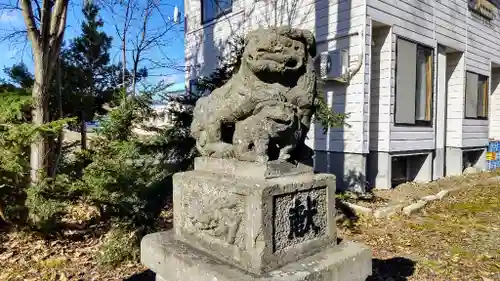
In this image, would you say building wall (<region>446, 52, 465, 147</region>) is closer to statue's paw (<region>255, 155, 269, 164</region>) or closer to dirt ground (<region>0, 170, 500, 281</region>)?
dirt ground (<region>0, 170, 500, 281</region>)

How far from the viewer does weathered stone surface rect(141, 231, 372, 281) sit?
1822mm

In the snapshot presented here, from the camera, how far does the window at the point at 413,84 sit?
293 inches

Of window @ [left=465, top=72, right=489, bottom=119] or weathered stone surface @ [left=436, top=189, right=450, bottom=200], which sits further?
window @ [left=465, top=72, right=489, bottom=119]

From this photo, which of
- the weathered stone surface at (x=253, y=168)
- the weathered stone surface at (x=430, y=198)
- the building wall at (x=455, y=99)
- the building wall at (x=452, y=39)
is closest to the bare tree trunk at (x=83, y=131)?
the weathered stone surface at (x=253, y=168)

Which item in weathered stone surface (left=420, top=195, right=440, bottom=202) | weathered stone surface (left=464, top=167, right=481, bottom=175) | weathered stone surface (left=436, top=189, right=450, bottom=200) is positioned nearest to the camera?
weathered stone surface (left=420, top=195, right=440, bottom=202)

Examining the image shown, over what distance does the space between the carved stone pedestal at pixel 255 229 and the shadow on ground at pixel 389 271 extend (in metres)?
1.25

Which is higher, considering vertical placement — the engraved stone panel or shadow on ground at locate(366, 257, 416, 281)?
the engraved stone panel

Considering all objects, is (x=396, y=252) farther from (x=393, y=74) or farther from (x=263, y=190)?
(x=393, y=74)

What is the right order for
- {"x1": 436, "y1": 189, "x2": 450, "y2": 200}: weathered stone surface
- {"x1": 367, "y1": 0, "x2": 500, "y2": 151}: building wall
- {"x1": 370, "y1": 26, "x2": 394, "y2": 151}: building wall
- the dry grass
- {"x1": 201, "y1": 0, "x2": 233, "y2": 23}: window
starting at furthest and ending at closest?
{"x1": 201, "y1": 0, "x2": 233, "y2": 23}: window < {"x1": 367, "y1": 0, "x2": 500, "y2": 151}: building wall < {"x1": 370, "y1": 26, "x2": 394, "y2": 151}: building wall < {"x1": 436, "y1": 189, "x2": 450, "y2": 200}: weathered stone surface < the dry grass

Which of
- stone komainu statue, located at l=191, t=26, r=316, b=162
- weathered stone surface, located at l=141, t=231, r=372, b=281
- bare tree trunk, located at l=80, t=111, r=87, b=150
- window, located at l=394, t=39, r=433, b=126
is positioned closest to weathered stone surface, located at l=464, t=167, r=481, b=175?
window, located at l=394, t=39, r=433, b=126

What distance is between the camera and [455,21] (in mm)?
9016

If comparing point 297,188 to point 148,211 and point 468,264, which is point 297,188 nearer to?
point 148,211

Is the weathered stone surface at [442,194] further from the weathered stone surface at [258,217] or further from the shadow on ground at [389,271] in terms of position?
the weathered stone surface at [258,217]

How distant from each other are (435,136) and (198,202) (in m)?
8.04
